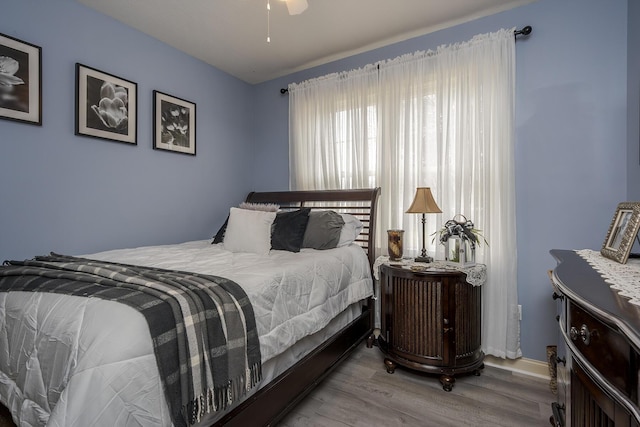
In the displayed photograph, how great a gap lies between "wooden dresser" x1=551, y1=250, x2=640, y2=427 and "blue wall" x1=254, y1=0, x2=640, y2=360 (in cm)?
128

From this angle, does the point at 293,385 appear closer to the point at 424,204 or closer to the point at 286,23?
the point at 424,204

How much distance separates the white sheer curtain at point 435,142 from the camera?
2369 millimetres

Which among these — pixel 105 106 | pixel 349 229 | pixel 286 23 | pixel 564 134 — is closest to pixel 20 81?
pixel 105 106

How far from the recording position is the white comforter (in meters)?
0.93

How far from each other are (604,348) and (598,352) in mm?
41

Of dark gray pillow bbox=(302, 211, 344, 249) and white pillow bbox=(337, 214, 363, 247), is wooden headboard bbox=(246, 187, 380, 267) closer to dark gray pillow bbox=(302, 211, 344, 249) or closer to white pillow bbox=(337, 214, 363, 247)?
white pillow bbox=(337, 214, 363, 247)

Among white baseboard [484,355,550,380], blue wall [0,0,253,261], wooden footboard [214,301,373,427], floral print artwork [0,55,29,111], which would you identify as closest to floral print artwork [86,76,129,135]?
blue wall [0,0,253,261]

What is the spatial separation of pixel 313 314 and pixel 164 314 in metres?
0.97

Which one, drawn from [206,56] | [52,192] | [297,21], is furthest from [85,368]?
Result: [206,56]

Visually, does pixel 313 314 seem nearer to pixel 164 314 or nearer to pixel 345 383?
pixel 345 383

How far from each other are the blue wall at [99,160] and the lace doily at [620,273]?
3046mm

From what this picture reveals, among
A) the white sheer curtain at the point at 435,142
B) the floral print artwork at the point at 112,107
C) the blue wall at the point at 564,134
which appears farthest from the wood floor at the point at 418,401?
the floral print artwork at the point at 112,107

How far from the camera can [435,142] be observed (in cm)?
268

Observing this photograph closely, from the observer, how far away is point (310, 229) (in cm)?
268
